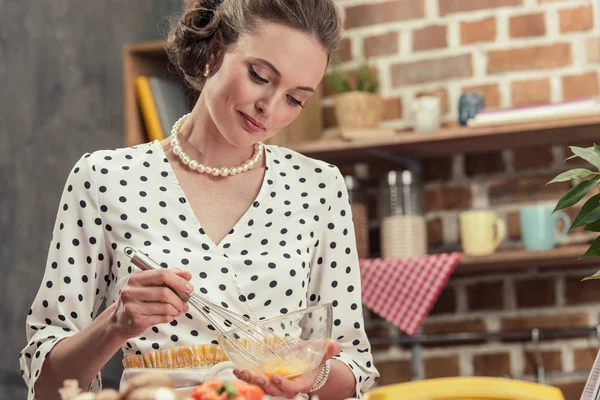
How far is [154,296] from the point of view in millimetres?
1056

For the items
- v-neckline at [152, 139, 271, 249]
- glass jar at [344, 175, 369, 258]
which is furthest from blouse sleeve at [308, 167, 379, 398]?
glass jar at [344, 175, 369, 258]

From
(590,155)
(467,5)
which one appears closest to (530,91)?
(467,5)

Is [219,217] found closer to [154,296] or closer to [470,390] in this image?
[154,296]

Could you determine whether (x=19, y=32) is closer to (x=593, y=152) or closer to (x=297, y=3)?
(x=297, y=3)

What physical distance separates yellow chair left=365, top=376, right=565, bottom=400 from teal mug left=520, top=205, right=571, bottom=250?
131 centimetres

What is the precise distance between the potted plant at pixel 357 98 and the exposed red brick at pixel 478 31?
0.28 metres

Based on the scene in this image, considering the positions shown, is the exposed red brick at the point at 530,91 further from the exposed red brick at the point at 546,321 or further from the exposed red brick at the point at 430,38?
the exposed red brick at the point at 546,321

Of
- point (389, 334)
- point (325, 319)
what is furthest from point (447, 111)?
point (325, 319)

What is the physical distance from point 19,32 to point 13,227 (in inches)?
19.9

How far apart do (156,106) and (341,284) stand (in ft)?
3.82

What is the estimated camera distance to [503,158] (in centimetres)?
248

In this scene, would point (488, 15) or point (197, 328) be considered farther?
point (488, 15)

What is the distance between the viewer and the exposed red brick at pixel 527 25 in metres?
2.48

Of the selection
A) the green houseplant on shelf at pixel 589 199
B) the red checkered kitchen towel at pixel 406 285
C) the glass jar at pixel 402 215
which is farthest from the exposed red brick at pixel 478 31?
the green houseplant on shelf at pixel 589 199
